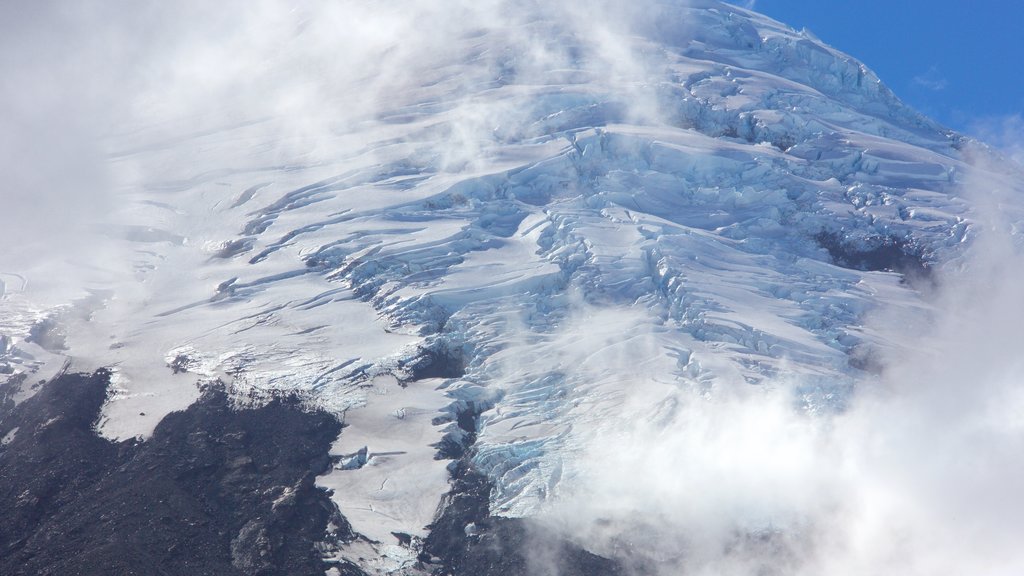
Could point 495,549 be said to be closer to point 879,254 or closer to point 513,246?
point 513,246

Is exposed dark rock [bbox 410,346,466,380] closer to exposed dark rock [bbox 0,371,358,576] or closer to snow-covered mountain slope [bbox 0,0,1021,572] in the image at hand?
snow-covered mountain slope [bbox 0,0,1021,572]

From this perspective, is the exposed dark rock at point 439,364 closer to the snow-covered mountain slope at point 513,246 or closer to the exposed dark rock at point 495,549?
the snow-covered mountain slope at point 513,246

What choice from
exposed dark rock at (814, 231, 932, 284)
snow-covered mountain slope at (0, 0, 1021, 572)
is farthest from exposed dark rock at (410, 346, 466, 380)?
exposed dark rock at (814, 231, 932, 284)

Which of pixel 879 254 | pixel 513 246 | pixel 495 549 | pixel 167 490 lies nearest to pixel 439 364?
pixel 513 246

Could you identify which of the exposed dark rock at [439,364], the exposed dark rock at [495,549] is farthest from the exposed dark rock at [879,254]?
the exposed dark rock at [495,549]

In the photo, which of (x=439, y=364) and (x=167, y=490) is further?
(x=439, y=364)

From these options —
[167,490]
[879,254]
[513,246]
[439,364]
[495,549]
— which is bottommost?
[167,490]
